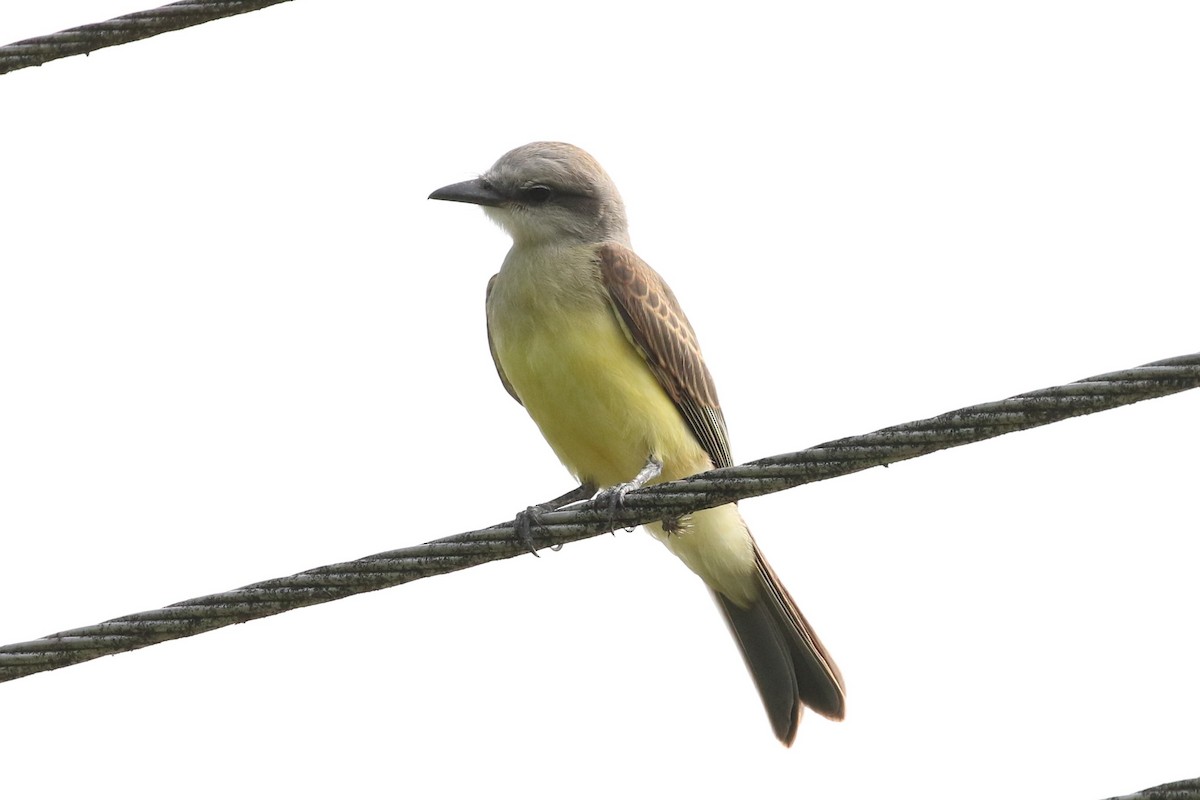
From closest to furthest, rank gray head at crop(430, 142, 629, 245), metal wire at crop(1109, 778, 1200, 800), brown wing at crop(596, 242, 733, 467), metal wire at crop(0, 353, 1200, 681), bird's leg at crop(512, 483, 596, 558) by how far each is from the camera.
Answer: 1. metal wire at crop(1109, 778, 1200, 800)
2. metal wire at crop(0, 353, 1200, 681)
3. bird's leg at crop(512, 483, 596, 558)
4. brown wing at crop(596, 242, 733, 467)
5. gray head at crop(430, 142, 629, 245)

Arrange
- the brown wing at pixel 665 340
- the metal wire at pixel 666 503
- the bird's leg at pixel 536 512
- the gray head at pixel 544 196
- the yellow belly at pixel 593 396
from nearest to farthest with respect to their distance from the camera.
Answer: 1. the metal wire at pixel 666 503
2. the bird's leg at pixel 536 512
3. the yellow belly at pixel 593 396
4. the brown wing at pixel 665 340
5. the gray head at pixel 544 196

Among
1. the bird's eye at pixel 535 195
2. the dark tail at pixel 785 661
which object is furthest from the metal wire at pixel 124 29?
the dark tail at pixel 785 661

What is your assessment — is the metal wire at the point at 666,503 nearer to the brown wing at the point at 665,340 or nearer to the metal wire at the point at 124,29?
the metal wire at the point at 124,29

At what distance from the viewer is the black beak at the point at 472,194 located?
24.5 feet

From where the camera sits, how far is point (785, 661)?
7578mm

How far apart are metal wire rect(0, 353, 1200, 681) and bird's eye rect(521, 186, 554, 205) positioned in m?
2.90

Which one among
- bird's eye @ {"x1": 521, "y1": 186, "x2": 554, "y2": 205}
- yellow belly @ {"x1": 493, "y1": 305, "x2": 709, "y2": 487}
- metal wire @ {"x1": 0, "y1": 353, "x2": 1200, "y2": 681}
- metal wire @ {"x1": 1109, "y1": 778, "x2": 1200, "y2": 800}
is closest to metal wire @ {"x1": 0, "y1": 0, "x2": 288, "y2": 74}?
metal wire @ {"x1": 0, "y1": 353, "x2": 1200, "y2": 681}

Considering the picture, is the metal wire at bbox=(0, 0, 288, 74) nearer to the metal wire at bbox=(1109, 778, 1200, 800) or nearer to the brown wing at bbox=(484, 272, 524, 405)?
the brown wing at bbox=(484, 272, 524, 405)

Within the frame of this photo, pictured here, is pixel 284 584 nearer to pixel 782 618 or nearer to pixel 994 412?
pixel 994 412

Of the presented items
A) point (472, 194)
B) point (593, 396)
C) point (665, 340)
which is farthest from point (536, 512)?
point (472, 194)

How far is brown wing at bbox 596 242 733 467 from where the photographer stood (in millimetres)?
6969

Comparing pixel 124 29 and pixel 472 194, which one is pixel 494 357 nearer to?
pixel 472 194

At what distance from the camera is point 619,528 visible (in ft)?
17.0

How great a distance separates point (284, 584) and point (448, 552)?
49 cm
